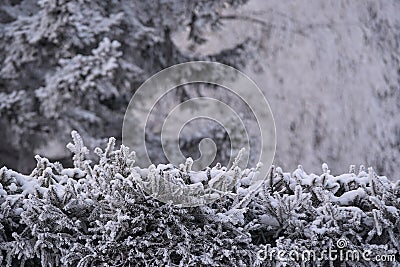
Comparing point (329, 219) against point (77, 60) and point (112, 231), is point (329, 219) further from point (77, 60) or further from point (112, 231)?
point (77, 60)

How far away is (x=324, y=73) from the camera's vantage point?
9.81m

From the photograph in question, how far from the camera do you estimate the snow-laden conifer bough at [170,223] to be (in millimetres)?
1933

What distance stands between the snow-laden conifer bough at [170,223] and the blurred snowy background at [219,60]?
3909 mm

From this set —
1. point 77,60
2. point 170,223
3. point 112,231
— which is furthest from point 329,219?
point 77,60

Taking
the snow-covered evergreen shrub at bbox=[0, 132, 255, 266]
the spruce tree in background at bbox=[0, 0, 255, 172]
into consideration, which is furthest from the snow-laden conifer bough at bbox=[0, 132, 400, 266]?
the spruce tree in background at bbox=[0, 0, 255, 172]

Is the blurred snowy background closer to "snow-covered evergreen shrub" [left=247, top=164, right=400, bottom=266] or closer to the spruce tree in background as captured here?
the spruce tree in background

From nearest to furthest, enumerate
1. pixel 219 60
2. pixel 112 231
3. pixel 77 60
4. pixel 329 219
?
pixel 112 231, pixel 329 219, pixel 77 60, pixel 219 60

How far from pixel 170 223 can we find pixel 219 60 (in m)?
5.56

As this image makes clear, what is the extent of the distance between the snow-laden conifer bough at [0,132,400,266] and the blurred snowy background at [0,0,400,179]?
3.91 m

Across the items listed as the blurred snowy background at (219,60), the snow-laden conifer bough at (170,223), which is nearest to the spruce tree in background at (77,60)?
the blurred snowy background at (219,60)

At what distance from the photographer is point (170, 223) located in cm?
198

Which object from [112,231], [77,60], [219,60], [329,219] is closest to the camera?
[112,231]

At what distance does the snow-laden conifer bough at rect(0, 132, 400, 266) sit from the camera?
193 cm

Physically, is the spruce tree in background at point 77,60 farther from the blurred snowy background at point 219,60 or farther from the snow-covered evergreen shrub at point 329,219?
the snow-covered evergreen shrub at point 329,219
